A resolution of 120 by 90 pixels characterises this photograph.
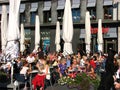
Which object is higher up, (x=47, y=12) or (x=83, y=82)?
(x=47, y=12)

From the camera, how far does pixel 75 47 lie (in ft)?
173

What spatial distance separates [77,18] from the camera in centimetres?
5341

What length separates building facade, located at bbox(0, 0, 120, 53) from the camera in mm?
50469

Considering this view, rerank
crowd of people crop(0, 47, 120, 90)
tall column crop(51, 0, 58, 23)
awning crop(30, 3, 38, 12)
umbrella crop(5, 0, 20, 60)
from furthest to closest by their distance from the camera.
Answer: awning crop(30, 3, 38, 12) < tall column crop(51, 0, 58, 23) < umbrella crop(5, 0, 20, 60) < crowd of people crop(0, 47, 120, 90)

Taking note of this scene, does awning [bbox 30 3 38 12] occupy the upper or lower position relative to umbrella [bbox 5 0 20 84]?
upper

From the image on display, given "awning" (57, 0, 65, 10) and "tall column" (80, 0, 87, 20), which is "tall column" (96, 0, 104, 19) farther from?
"awning" (57, 0, 65, 10)

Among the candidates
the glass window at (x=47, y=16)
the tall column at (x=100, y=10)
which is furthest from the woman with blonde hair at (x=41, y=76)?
the glass window at (x=47, y=16)

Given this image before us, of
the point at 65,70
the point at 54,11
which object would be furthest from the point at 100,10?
the point at 65,70

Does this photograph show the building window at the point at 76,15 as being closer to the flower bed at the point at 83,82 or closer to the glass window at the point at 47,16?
the glass window at the point at 47,16

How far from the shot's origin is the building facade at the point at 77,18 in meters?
50.5

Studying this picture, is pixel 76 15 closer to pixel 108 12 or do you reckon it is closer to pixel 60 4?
pixel 60 4

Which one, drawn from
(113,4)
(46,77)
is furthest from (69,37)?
(113,4)

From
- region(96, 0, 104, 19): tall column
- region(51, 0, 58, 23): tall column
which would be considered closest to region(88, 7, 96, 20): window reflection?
region(96, 0, 104, 19): tall column

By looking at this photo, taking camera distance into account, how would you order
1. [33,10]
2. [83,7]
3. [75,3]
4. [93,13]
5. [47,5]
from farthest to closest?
[33,10], [47,5], [75,3], [83,7], [93,13]
